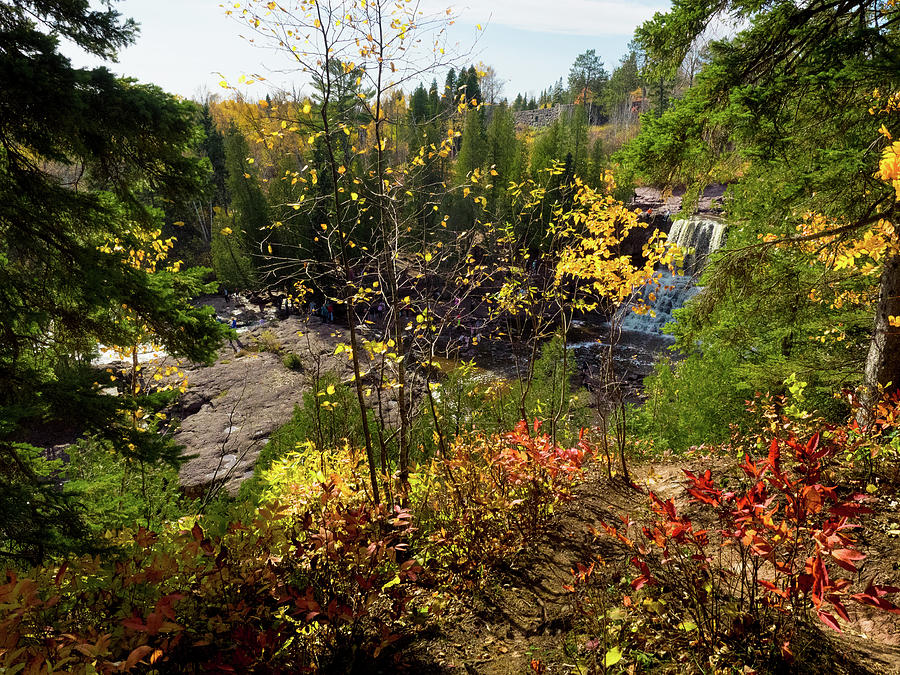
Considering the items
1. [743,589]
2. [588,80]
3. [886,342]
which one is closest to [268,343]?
[886,342]

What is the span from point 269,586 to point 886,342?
5.76 m

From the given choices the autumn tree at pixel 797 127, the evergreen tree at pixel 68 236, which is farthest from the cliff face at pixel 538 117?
the evergreen tree at pixel 68 236

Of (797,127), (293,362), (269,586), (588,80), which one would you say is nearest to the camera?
(269,586)

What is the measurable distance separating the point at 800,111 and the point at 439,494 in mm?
5255

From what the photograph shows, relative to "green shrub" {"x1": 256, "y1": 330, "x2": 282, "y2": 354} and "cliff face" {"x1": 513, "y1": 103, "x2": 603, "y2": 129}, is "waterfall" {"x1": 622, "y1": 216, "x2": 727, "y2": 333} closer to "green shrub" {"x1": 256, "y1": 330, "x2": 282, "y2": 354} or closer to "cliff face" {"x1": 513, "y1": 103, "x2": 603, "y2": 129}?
"green shrub" {"x1": 256, "y1": 330, "x2": 282, "y2": 354}

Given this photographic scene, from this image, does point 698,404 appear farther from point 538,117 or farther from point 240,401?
point 538,117

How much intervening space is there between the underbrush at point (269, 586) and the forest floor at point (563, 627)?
0.21 m

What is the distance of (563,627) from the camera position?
272cm

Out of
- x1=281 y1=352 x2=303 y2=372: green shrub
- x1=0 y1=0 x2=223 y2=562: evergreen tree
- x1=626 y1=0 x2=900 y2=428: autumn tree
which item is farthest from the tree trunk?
x1=281 y1=352 x2=303 y2=372: green shrub

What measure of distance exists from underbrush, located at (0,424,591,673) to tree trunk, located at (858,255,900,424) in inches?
122

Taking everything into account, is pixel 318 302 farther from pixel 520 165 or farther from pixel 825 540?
pixel 825 540

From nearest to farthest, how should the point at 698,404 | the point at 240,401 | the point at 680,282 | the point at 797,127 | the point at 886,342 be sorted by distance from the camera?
the point at 886,342 → the point at 797,127 → the point at 698,404 → the point at 240,401 → the point at 680,282

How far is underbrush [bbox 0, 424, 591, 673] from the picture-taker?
2.13 metres

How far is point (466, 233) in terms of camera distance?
4.58m
